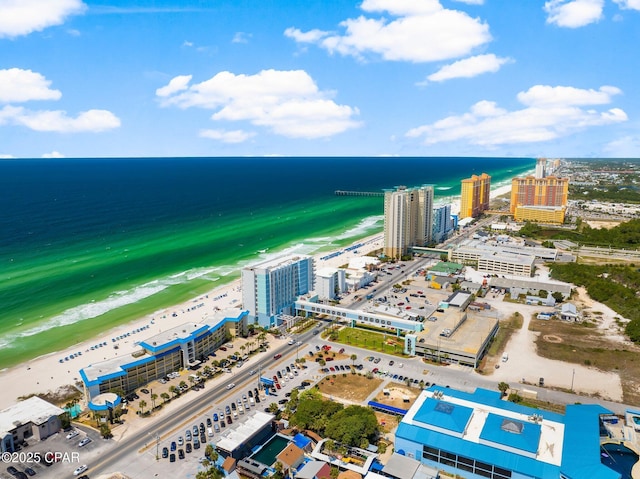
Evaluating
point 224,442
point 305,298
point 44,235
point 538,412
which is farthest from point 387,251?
point 44,235

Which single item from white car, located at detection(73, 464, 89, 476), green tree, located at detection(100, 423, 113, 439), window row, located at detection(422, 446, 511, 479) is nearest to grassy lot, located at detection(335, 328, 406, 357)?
window row, located at detection(422, 446, 511, 479)

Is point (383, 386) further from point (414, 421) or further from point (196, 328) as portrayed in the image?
point (196, 328)

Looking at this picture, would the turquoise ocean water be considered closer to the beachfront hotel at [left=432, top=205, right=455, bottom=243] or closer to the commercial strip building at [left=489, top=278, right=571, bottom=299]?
the beachfront hotel at [left=432, top=205, right=455, bottom=243]

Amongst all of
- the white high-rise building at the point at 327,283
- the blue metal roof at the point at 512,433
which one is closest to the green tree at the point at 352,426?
the blue metal roof at the point at 512,433

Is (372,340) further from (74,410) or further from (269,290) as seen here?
(74,410)


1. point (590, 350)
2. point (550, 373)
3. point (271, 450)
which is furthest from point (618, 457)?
point (271, 450)

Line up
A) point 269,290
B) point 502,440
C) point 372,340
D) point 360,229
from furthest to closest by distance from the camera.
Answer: point 360,229
point 269,290
point 372,340
point 502,440
